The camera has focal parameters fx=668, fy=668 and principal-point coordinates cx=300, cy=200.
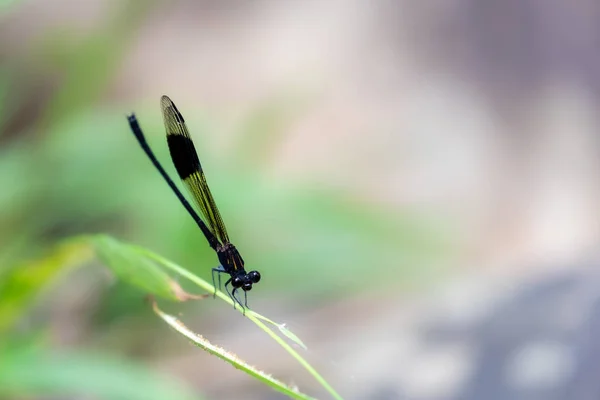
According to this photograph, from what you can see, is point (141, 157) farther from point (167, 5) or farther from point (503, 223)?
point (503, 223)

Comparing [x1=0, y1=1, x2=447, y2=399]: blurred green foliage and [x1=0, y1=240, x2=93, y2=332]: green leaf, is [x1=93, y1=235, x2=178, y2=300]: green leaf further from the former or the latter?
[x1=0, y1=1, x2=447, y2=399]: blurred green foliage

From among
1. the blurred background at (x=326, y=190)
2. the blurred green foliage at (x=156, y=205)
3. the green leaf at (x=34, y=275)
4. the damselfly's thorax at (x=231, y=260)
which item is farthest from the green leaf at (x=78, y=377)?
the damselfly's thorax at (x=231, y=260)

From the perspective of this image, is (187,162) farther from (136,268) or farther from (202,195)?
(136,268)

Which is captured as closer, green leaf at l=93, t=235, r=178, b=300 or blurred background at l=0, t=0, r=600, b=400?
green leaf at l=93, t=235, r=178, b=300

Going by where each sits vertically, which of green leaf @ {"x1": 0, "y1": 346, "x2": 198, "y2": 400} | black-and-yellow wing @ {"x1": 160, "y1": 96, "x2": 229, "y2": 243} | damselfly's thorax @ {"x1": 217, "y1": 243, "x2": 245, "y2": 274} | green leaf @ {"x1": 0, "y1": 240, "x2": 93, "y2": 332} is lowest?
green leaf @ {"x1": 0, "y1": 346, "x2": 198, "y2": 400}

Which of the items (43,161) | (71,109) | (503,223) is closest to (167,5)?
(71,109)

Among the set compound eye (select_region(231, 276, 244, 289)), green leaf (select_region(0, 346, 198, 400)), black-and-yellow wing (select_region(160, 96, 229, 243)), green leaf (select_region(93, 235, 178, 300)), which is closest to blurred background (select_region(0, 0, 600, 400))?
green leaf (select_region(0, 346, 198, 400))

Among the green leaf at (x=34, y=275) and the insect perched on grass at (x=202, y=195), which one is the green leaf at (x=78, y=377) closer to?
the green leaf at (x=34, y=275)

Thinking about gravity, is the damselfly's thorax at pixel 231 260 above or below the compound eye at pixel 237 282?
above
